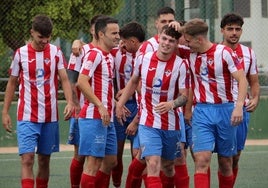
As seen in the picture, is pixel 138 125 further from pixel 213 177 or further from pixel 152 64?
pixel 213 177

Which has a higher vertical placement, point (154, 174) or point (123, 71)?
point (123, 71)

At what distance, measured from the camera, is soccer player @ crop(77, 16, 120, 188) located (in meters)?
10.4

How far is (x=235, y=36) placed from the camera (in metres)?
11.3

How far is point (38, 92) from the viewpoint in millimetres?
10891

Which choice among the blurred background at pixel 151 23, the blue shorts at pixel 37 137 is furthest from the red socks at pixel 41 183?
the blurred background at pixel 151 23

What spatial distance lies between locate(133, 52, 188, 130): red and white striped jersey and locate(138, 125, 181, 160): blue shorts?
0.06m

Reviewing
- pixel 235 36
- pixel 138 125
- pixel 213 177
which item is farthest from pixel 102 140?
pixel 213 177

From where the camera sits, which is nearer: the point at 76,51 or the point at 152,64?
the point at 152,64

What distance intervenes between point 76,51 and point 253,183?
2.70 meters

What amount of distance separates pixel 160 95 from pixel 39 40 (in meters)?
1.42

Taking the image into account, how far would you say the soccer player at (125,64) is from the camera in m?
11.7

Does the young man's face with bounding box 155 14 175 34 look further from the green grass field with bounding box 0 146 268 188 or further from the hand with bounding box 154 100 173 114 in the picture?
the green grass field with bounding box 0 146 268 188

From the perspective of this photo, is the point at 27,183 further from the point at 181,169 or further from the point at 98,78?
the point at 181,169

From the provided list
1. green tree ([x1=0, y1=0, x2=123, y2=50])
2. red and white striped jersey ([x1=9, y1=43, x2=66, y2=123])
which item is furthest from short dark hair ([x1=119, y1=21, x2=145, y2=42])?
green tree ([x1=0, y1=0, x2=123, y2=50])
